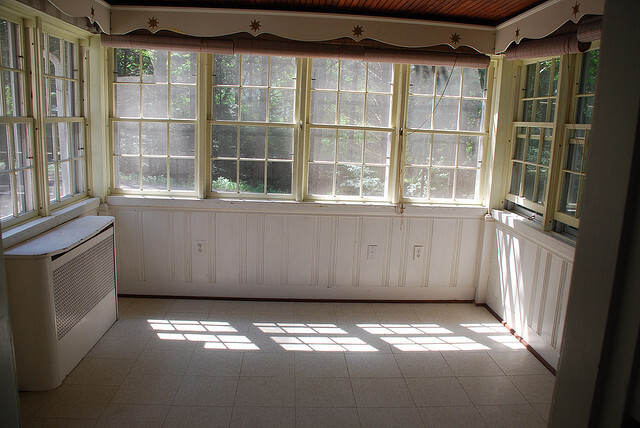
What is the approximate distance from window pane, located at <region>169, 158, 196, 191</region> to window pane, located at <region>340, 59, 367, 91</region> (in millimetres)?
1689

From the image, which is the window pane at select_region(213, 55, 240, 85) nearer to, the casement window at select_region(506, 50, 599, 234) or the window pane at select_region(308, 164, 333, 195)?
the window pane at select_region(308, 164, 333, 195)

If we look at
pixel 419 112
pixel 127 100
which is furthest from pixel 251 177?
pixel 419 112

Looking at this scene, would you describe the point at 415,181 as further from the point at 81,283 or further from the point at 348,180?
the point at 81,283

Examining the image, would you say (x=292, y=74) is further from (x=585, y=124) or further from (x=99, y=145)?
(x=585, y=124)

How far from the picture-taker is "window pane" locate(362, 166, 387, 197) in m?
4.90

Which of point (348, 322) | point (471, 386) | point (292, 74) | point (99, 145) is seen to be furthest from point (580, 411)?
point (99, 145)

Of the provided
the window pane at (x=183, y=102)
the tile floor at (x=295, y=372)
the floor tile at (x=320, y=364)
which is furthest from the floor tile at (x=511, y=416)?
the window pane at (x=183, y=102)

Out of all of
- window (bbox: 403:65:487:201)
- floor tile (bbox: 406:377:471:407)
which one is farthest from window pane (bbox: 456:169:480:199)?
floor tile (bbox: 406:377:471:407)

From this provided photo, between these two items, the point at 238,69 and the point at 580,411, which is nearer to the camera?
the point at 580,411

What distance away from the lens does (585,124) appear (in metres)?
3.56

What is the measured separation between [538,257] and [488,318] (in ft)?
3.20

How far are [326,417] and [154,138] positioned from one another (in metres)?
3.11

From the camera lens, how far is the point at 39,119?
3576 mm

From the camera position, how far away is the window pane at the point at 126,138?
4.65 m
